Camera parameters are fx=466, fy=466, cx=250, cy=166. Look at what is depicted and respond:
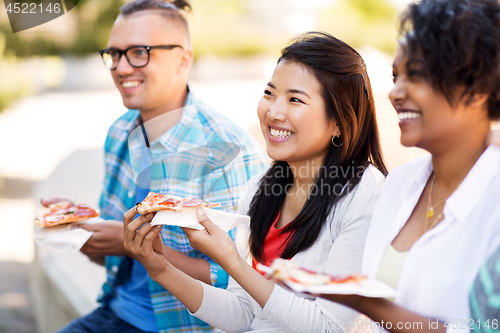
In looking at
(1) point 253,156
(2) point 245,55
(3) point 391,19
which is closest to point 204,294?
(1) point 253,156

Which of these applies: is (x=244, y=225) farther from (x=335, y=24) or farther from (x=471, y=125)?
(x=335, y=24)

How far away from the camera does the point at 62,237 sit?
7.80ft

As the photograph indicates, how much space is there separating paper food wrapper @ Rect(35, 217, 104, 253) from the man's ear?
1177 millimetres

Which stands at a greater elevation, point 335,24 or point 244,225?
point 335,24

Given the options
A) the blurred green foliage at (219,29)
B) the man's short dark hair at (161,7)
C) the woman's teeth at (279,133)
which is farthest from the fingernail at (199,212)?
the blurred green foliage at (219,29)

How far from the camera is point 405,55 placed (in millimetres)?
1521

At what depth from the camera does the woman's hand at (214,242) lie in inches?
71.4

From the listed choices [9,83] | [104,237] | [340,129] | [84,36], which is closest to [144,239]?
[104,237]

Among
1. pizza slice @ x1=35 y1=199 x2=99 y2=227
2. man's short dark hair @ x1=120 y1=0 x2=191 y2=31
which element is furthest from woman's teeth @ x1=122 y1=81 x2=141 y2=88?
pizza slice @ x1=35 y1=199 x2=99 y2=227

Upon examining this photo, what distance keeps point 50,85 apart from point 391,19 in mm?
20457

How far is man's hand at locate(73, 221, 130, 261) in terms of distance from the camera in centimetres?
244

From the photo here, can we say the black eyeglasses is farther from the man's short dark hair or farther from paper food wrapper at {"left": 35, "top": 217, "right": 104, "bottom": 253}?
paper food wrapper at {"left": 35, "top": 217, "right": 104, "bottom": 253}

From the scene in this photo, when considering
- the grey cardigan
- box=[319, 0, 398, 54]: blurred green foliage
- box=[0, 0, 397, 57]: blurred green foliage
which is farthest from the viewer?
box=[319, 0, 398, 54]: blurred green foliage

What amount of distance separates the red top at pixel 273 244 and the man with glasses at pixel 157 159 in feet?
1.28
